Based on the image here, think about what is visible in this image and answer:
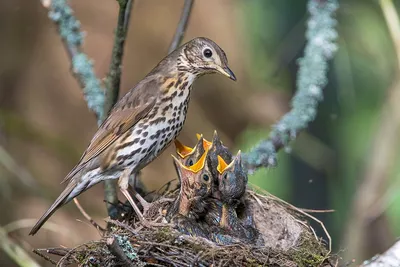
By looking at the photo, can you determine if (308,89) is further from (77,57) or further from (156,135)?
(77,57)

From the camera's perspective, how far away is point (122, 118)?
3152 mm

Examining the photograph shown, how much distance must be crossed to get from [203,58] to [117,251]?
1.25m

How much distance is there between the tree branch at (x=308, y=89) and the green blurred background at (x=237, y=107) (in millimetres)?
516

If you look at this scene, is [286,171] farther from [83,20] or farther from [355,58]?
[83,20]

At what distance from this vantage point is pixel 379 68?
419 centimetres

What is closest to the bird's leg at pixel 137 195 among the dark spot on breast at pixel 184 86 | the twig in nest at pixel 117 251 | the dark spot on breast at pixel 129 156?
the dark spot on breast at pixel 129 156

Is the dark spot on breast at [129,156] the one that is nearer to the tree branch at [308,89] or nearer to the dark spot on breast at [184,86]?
the dark spot on breast at [184,86]

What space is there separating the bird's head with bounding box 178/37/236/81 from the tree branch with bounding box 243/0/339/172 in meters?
0.39

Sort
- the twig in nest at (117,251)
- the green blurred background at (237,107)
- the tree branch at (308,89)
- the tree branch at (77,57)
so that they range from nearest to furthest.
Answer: the twig in nest at (117,251) < the tree branch at (308,89) < the tree branch at (77,57) < the green blurred background at (237,107)

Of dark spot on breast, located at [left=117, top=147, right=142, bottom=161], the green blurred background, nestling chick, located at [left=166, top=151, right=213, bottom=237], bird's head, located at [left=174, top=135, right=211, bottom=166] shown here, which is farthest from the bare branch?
the green blurred background

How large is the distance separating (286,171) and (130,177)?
119cm

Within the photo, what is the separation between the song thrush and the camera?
123 inches

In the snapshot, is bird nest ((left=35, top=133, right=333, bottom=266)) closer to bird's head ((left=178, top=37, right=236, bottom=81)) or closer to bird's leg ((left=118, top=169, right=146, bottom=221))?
bird's leg ((left=118, top=169, right=146, bottom=221))

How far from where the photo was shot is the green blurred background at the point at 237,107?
13.4ft
